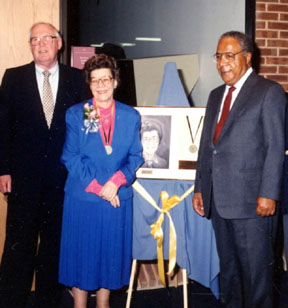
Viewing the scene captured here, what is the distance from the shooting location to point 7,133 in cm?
245

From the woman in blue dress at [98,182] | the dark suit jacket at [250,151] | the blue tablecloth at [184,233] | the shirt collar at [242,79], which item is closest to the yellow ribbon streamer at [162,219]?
the blue tablecloth at [184,233]

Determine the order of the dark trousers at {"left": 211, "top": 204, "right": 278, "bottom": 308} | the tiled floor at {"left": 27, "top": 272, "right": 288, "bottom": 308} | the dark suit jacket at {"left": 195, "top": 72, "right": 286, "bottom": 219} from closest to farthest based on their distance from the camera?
the dark suit jacket at {"left": 195, "top": 72, "right": 286, "bottom": 219}, the dark trousers at {"left": 211, "top": 204, "right": 278, "bottom": 308}, the tiled floor at {"left": 27, "top": 272, "right": 288, "bottom": 308}

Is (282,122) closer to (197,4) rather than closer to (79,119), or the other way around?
(79,119)

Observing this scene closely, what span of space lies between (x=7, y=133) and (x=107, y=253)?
1002mm

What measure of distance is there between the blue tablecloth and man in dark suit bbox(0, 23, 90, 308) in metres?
0.54

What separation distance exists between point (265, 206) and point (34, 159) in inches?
56.5

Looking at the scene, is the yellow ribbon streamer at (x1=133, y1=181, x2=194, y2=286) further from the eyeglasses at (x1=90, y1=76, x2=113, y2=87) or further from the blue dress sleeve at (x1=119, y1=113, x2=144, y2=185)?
the eyeglasses at (x1=90, y1=76, x2=113, y2=87)

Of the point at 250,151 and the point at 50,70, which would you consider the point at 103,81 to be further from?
the point at 250,151

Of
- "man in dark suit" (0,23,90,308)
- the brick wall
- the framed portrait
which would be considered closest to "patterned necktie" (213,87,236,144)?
the framed portrait

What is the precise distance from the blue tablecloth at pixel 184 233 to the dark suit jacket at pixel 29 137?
0.58 metres

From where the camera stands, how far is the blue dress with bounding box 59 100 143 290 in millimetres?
2256

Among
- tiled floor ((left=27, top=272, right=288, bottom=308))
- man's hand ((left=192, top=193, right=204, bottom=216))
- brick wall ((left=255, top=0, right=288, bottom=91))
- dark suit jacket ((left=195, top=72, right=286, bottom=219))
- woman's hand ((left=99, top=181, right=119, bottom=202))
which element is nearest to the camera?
dark suit jacket ((left=195, top=72, right=286, bottom=219))

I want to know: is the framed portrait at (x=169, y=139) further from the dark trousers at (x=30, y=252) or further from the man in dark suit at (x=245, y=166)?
the dark trousers at (x=30, y=252)

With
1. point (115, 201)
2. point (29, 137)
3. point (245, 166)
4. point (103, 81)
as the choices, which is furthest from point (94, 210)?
point (245, 166)
